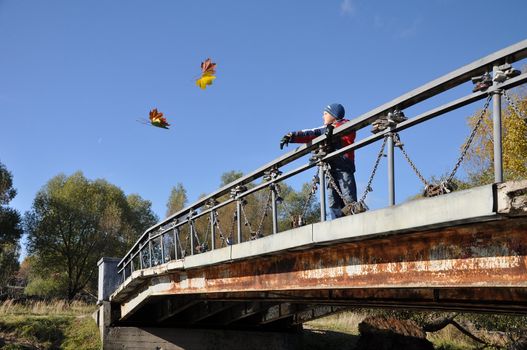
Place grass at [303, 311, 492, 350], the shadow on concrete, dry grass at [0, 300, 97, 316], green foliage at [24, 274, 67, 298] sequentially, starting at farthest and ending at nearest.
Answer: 1. green foliage at [24, 274, 67, 298]
2. dry grass at [0, 300, 97, 316]
3. grass at [303, 311, 492, 350]
4. the shadow on concrete

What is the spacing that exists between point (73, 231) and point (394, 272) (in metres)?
36.0

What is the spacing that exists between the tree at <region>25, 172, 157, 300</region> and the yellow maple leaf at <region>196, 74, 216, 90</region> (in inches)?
1234

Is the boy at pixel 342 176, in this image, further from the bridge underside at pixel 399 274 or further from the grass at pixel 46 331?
the grass at pixel 46 331

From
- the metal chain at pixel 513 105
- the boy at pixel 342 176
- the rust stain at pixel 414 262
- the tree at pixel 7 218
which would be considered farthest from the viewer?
the tree at pixel 7 218

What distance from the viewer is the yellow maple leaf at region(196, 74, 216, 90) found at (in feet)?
32.2

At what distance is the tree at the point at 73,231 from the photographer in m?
38.4

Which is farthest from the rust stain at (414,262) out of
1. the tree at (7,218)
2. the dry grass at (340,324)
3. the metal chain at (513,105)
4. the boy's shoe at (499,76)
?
the tree at (7,218)

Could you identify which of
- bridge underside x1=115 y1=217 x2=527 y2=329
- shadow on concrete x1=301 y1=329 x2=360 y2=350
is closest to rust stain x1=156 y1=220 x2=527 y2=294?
bridge underside x1=115 y1=217 x2=527 y2=329

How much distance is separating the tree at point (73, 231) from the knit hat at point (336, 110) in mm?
33668

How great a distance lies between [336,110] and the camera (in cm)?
793

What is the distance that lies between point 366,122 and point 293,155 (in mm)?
1707


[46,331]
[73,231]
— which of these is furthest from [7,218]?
[46,331]

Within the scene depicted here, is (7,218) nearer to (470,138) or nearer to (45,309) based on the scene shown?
(45,309)

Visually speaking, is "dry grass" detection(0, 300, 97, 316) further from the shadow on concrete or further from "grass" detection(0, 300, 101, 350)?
the shadow on concrete
